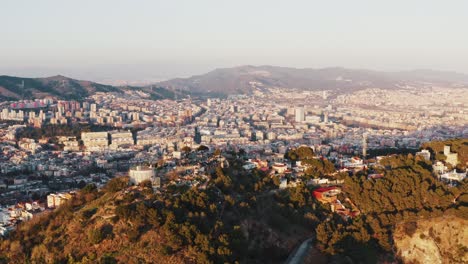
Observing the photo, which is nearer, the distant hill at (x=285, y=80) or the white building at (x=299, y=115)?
the white building at (x=299, y=115)

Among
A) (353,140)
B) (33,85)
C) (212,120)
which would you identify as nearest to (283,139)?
(353,140)

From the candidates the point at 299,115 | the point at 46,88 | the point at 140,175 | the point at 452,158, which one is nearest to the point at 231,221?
the point at 140,175

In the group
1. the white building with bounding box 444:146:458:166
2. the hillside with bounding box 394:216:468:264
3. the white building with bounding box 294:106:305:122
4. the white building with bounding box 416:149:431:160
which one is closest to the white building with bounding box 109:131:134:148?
the white building with bounding box 294:106:305:122

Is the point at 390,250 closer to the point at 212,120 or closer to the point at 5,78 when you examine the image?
the point at 212,120

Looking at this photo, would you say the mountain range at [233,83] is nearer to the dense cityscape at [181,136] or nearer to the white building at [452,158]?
the dense cityscape at [181,136]

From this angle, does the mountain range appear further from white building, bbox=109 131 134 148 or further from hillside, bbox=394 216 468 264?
hillside, bbox=394 216 468 264

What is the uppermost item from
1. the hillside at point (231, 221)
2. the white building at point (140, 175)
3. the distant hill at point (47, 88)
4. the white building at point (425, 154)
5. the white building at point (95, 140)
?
the distant hill at point (47, 88)

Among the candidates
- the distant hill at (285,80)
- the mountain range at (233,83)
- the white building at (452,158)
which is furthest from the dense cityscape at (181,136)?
the distant hill at (285,80)
